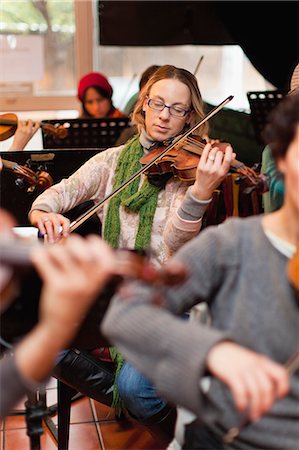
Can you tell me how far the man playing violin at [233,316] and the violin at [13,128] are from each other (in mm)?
1784

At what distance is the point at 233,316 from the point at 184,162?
938mm

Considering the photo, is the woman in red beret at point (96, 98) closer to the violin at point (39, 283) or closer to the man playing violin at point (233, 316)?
the violin at point (39, 283)

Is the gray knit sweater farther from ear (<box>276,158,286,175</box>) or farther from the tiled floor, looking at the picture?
the tiled floor

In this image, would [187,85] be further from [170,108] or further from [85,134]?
[85,134]

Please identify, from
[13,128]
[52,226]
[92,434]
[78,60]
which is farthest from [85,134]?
[78,60]

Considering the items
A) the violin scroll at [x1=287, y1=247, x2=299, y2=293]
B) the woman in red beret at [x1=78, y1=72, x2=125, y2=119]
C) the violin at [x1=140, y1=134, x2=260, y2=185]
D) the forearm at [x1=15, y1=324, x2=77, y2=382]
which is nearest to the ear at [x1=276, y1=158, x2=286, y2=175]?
the violin scroll at [x1=287, y1=247, x2=299, y2=293]

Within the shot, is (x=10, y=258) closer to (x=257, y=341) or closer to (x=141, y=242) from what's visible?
(x=257, y=341)

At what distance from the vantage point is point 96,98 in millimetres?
3695

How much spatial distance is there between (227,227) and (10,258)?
0.36 meters

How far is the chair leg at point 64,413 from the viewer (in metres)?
1.98

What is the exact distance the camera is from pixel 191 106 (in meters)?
1.99

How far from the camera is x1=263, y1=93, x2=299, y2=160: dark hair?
1049 millimetres

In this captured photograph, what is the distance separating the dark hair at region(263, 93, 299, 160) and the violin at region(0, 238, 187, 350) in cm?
25

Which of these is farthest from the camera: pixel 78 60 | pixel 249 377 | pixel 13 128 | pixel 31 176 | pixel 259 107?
pixel 78 60
